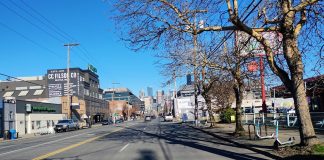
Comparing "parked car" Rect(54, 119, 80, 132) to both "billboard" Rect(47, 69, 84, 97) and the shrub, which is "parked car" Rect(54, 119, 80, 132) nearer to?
the shrub

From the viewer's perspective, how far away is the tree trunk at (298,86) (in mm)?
15508

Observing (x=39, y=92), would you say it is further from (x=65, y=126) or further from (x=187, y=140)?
(x=187, y=140)

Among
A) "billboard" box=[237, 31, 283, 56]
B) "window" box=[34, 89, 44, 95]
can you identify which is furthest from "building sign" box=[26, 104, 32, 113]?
"billboard" box=[237, 31, 283, 56]

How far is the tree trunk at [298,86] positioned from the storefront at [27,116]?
43.0m

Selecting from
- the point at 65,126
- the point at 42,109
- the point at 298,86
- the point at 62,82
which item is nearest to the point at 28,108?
the point at 65,126

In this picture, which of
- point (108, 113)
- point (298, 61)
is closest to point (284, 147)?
point (298, 61)

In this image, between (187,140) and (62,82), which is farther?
(62,82)

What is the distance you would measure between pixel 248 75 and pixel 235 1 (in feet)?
43.7

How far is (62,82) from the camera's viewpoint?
105938 mm

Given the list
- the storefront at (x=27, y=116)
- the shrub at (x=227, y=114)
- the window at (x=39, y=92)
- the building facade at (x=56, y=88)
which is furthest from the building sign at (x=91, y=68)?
the shrub at (x=227, y=114)

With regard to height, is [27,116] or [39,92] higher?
[39,92]

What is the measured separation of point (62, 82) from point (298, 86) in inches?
3732

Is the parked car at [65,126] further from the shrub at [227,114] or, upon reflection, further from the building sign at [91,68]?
the building sign at [91,68]

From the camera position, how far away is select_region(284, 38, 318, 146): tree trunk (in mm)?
15508
